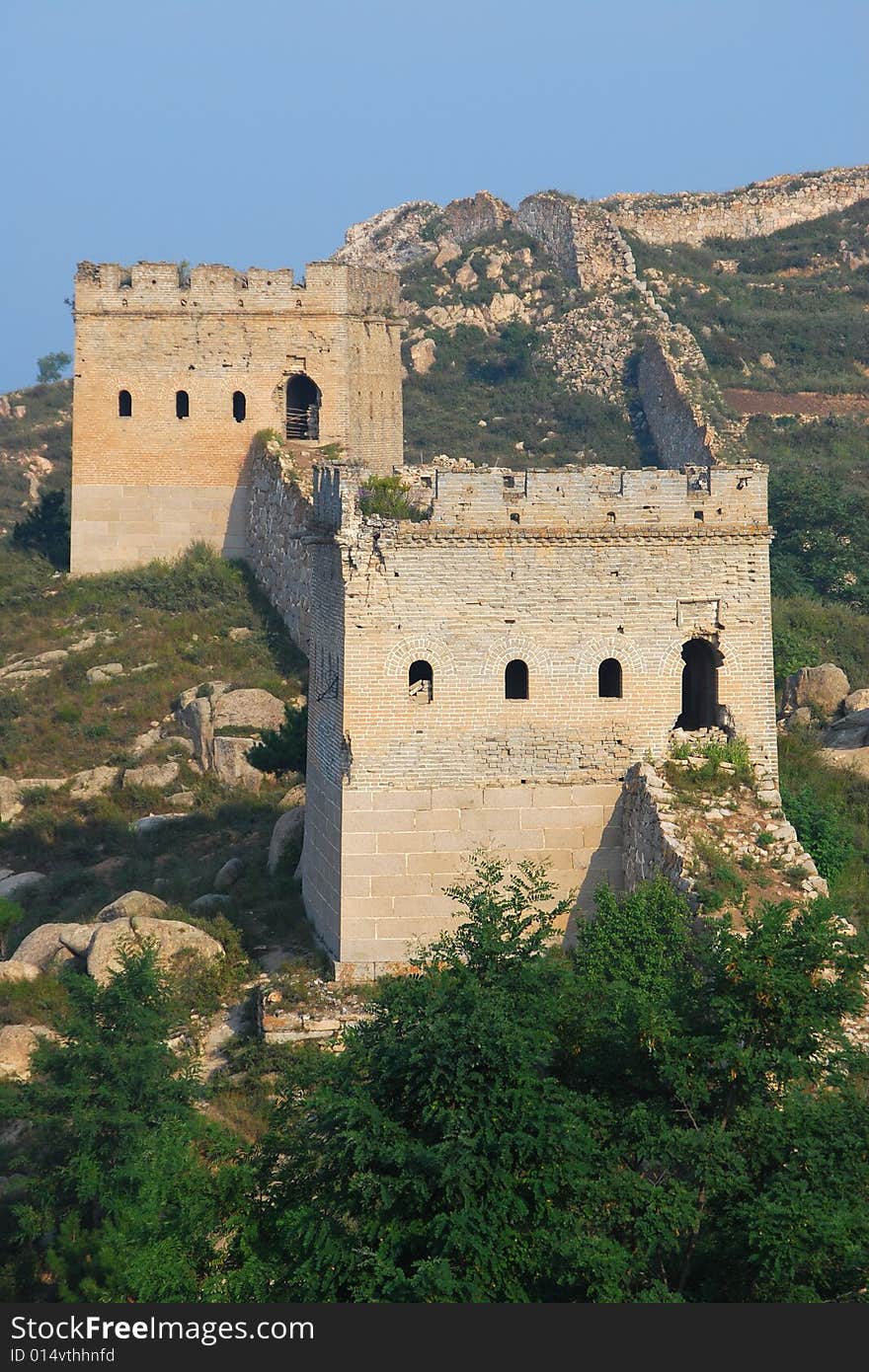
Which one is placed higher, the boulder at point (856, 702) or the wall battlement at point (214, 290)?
the wall battlement at point (214, 290)

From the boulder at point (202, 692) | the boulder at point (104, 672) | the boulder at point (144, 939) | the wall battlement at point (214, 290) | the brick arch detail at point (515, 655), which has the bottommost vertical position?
the boulder at point (144, 939)

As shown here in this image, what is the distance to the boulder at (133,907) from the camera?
2216 centimetres

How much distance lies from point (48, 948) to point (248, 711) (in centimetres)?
856

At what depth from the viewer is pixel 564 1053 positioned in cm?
1408

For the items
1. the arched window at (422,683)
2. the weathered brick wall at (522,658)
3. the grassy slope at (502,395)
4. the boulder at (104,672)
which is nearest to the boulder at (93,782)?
the boulder at (104,672)

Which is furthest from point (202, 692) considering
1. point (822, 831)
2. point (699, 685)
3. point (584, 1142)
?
point (584, 1142)

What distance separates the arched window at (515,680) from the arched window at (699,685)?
1.89 m

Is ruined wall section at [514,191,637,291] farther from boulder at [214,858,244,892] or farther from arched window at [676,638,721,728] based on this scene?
arched window at [676,638,721,728]

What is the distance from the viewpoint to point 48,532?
4019 centimetres

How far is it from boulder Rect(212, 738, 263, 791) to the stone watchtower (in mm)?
8585

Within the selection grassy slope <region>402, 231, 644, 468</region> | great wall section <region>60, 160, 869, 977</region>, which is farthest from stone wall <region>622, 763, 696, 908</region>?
grassy slope <region>402, 231, 644, 468</region>

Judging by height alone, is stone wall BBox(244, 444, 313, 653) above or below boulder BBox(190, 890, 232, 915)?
above

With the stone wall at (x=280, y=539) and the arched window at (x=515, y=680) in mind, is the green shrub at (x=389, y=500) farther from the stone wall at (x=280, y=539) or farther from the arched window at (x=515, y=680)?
the stone wall at (x=280, y=539)

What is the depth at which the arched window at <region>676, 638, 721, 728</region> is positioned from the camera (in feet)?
65.4
